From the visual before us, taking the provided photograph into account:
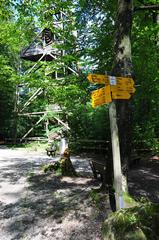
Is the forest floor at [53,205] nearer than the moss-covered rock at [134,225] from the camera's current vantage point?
No

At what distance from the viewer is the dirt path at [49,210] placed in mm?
5094

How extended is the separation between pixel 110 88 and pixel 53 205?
2970 millimetres

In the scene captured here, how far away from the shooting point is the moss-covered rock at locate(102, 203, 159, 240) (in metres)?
3.88

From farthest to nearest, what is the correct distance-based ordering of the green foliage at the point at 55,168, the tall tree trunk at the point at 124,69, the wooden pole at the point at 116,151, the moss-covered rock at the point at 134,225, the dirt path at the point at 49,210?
1. the green foliage at the point at 55,168
2. the tall tree trunk at the point at 124,69
3. the dirt path at the point at 49,210
4. the wooden pole at the point at 116,151
5. the moss-covered rock at the point at 134,225

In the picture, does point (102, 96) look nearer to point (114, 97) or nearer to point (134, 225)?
point (114, 97)

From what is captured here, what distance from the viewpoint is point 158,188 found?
8.02 m

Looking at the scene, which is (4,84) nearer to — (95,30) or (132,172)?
(95,30)

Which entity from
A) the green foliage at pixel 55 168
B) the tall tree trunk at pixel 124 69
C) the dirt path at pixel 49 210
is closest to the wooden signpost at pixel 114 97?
the tall tree trunk at pixel 124 69

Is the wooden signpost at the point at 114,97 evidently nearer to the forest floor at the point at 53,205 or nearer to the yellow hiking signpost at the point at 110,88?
the yellow hiking signpost at the point at 110,88

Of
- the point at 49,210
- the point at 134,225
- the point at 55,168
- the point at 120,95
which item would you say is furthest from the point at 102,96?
the point at 55,168

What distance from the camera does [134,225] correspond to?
3.98m

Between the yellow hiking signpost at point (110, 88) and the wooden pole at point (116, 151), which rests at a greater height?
the yellow hiking signpost at point (110, 88)

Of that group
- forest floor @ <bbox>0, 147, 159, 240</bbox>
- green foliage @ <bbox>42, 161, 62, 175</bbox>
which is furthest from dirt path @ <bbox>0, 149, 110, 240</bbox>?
green foliage @ <bbox>42, 161, 62, 175</bbox>

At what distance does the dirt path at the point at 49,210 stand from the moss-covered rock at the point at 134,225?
80cm
